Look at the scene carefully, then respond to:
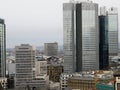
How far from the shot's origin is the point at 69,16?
53219mm

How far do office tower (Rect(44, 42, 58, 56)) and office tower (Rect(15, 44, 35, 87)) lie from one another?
33.1 meters

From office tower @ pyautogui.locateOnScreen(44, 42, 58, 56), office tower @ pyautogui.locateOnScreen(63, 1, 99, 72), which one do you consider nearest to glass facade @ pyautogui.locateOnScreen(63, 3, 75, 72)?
office tower @ pyautogui.locateOnScreen(63, 1, 99, 72)

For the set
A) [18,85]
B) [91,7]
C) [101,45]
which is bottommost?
[18,85]

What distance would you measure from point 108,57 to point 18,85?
13.6 meters

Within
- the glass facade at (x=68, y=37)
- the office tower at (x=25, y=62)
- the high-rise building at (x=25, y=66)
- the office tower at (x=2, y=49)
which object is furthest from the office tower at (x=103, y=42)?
the office tower at (x=2, y=49)

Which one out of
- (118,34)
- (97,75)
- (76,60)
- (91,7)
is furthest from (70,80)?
(118,34)

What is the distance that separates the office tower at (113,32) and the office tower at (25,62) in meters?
11.4

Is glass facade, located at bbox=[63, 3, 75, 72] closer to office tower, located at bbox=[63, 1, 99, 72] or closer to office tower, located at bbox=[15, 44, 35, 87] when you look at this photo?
office tower, located at bbox=[63, 1, 99, 72]

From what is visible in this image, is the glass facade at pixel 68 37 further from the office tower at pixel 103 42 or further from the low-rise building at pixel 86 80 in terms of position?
the low-rise building at pixel 86 80

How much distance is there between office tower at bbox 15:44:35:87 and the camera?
4955cm

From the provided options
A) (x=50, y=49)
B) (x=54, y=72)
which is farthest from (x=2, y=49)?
(x=50, y=49)

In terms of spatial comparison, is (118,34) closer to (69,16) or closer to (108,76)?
(69,16)

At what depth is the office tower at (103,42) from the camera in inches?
2205

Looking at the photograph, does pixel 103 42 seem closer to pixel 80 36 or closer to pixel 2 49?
pixel 80 36
